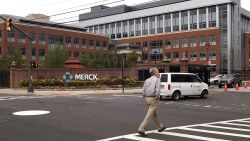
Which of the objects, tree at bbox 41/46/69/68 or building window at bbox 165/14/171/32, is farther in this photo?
building window at bbox 165/14/171/32

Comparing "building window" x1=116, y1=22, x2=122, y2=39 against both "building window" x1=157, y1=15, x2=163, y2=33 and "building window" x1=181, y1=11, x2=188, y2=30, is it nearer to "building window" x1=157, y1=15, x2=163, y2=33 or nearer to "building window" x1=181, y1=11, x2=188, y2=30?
"building window" x1=157, y1=15, x2=163, y2=33

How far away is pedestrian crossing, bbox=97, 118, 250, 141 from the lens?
978 centimetres

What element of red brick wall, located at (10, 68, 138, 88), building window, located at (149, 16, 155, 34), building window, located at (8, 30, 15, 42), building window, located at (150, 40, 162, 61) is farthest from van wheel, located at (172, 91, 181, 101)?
building window, located at (149, 16, 155, 34)

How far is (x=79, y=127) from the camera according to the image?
1184cm

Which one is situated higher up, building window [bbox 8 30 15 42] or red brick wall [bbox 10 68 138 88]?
building window [bbox 8 30 15 42]

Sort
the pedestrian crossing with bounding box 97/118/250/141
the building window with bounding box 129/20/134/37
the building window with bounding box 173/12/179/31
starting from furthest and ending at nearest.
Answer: the building window with bounding box 129/20/134/37 → the building window with bounding box 173/12/179/31 → the pedestrian crossing with bounding box 97/118/250/141

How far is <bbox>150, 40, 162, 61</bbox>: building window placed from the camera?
332 ft

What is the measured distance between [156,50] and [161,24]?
7.26m

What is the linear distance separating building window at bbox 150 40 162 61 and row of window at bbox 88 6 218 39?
12.9 ft

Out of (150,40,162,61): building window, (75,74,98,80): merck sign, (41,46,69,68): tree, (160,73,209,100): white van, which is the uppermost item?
(150,40,162,61): building window

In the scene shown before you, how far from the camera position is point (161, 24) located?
102125 millimetres

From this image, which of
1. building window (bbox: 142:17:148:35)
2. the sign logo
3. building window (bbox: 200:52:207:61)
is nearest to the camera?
the sign logo

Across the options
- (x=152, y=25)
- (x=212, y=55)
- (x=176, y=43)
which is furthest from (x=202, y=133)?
(x=152, y=25)

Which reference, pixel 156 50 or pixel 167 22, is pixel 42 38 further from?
pixel 167 22
